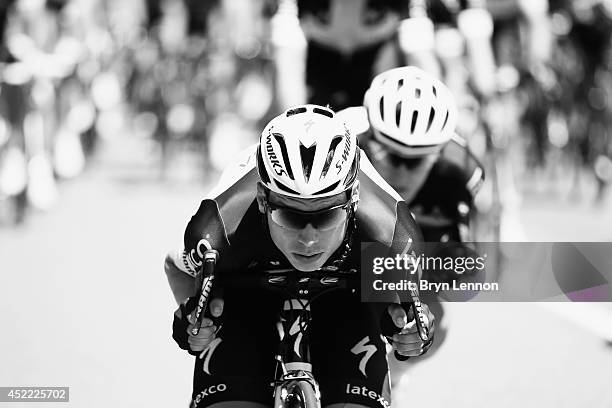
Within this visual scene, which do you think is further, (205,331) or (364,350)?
(364,350)

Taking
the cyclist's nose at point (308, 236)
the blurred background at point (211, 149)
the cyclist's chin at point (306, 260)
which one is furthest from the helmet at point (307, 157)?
the blurred background at point (211, 149)

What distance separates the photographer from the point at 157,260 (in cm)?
1025

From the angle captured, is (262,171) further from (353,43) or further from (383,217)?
(353,43)

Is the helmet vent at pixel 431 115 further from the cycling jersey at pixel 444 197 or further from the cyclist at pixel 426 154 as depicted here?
the cycling jersey at pixel 444 197

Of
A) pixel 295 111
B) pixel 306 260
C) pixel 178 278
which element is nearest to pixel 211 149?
pixel 178 278

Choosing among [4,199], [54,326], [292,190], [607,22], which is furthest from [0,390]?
[607,22]

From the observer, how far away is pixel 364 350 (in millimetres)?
3838

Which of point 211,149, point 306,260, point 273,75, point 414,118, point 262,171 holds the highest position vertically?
point 211,149

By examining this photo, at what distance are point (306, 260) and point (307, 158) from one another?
13.7 inches

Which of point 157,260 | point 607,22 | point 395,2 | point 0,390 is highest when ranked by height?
point 607,22

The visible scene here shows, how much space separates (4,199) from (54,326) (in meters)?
5.37

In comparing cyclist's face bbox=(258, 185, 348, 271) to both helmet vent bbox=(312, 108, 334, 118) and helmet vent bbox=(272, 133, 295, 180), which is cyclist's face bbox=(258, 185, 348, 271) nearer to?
helmet vent bbox=(272, 133, 295, 180)

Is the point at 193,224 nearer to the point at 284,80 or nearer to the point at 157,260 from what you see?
the point at 284,80

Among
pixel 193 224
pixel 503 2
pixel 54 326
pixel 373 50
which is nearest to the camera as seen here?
pixel 193 224
